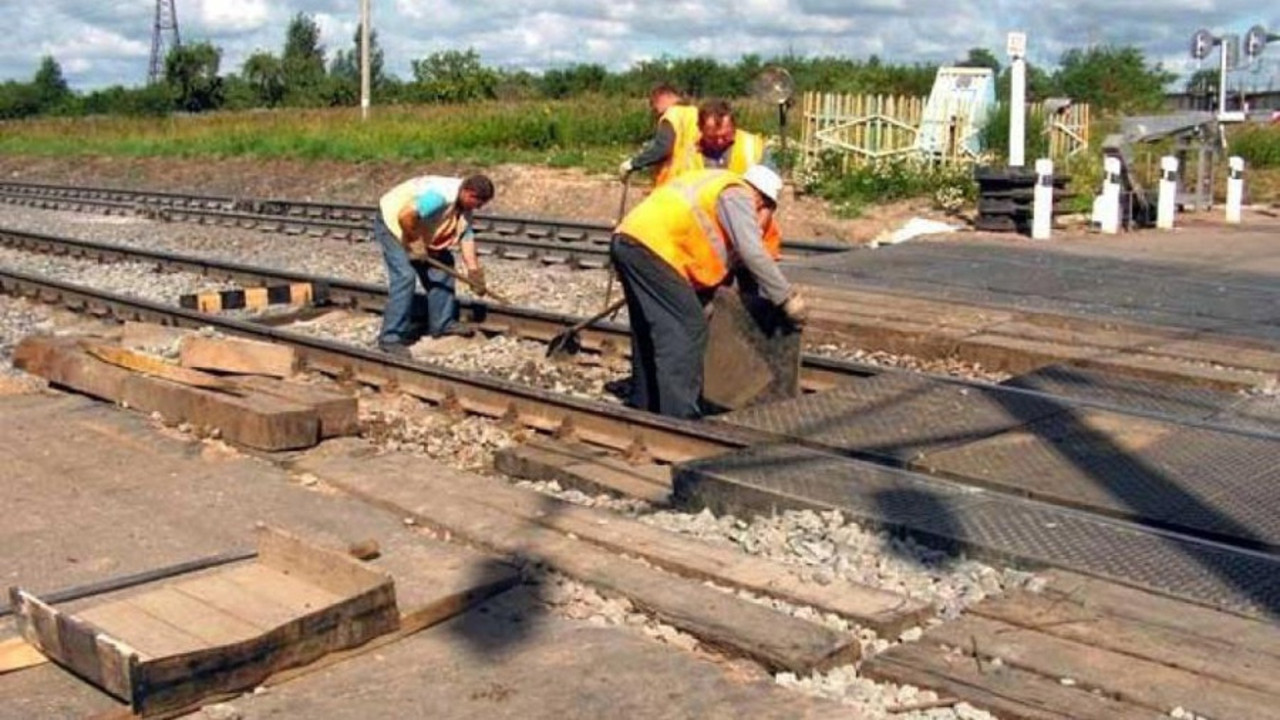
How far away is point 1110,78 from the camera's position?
53125 millimetres

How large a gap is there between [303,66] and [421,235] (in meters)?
78.7

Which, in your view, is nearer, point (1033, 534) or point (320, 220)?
point (1033, 534)

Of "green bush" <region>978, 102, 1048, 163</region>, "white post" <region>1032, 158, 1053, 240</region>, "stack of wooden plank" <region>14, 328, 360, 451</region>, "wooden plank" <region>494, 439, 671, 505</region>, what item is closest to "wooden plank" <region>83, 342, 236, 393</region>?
"stack of wooden plank" <region>14, 328, 360, 451</region>

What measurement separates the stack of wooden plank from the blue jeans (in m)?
1.31

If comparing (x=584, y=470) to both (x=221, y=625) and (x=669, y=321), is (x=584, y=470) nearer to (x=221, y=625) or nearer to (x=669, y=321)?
(x=669, y=321)

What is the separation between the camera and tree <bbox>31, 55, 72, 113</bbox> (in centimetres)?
9825

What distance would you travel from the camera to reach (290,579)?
5.57 metres

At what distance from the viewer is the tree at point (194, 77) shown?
82000 millimetres

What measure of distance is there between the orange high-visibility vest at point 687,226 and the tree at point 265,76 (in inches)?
3087

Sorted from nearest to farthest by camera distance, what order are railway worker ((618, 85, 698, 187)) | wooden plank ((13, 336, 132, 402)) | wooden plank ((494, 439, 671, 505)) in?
wooden plank ((494, 439, 671, 505)), wooden plank ((13, 336, 132, 402)), railway worker ((618, 85, 698, 187))

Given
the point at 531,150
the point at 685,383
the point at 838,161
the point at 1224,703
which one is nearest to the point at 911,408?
the point at 685,383

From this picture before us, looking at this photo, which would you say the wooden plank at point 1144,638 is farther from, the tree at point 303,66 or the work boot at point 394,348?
→ the tree at point 303,66

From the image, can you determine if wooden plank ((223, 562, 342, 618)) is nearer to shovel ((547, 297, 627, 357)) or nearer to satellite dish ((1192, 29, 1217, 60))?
shovel ((547, 297, 627, 357))

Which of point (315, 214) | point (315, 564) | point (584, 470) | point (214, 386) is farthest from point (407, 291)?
point (315, 214)
